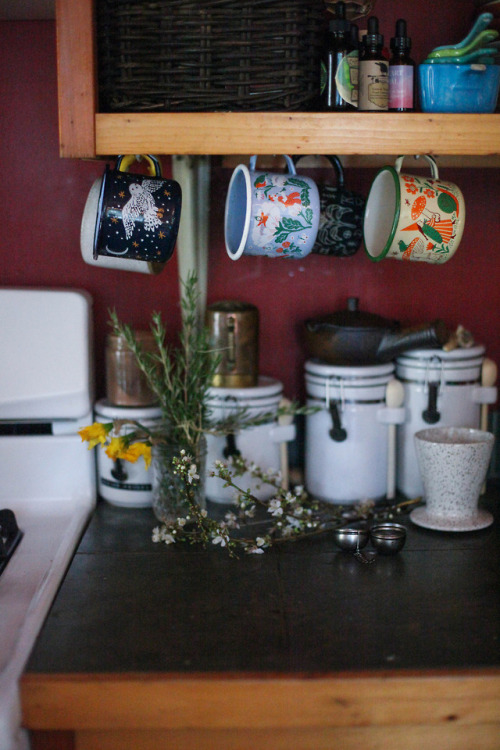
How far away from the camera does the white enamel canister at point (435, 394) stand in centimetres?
151

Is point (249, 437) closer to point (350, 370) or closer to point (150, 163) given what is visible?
point (350, 370)

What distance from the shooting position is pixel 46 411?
1479 millimetres

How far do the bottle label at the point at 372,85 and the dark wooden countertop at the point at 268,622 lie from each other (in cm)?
72

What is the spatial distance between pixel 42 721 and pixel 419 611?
1.68 feet

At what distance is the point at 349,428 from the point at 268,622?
0.53 meters

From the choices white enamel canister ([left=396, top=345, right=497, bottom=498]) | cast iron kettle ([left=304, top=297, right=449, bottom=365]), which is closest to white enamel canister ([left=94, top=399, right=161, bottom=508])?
cast iron kettle ([left=304, top=297, right=449, bottom=365])

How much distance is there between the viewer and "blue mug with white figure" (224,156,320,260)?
126 cm

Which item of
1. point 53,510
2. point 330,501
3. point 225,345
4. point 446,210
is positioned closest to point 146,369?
point 225,345

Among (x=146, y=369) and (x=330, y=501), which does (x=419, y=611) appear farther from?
(x=146, y=369)

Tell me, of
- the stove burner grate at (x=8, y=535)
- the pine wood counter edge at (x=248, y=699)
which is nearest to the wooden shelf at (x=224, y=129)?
the stove burner grate at (x=8, y=535)

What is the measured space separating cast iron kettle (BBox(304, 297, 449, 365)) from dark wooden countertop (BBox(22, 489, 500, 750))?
35 cm

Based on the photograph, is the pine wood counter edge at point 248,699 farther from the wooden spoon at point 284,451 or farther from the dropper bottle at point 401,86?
the dropper bottle at point 401,86

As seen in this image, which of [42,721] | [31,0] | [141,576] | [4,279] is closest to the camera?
[42,721]

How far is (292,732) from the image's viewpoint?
3.25 ft
